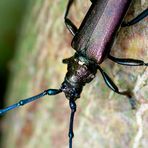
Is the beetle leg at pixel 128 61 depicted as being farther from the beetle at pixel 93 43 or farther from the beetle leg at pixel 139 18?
the beetle leg at pixel 139 18

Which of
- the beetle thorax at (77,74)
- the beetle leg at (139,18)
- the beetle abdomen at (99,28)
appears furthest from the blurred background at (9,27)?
the beetle leg at (139,18)

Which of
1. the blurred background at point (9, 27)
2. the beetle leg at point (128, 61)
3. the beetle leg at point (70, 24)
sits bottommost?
the beetle leg at point (128, 61)

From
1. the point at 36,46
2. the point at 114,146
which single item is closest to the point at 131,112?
the point at 114,146

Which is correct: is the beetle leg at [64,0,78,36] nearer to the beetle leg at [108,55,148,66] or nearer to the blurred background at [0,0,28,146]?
the beetle leg at [108,55,148,66]

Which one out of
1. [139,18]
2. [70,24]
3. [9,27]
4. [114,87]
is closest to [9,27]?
[9,27]

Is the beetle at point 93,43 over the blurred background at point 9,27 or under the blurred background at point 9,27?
under

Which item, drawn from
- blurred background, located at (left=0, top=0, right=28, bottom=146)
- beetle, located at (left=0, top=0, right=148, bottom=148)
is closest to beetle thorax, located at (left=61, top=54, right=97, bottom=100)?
beetle, located at (left=0, top=0, right=148, bottom=148)

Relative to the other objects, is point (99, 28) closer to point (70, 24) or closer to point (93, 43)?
point (93, 43)
